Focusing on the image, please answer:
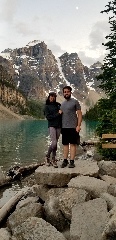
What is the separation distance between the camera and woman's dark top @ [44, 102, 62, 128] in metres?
12.3

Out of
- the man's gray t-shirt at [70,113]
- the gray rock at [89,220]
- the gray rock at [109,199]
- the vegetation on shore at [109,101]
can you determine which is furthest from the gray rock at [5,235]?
the vegetation on shore at [109,101]

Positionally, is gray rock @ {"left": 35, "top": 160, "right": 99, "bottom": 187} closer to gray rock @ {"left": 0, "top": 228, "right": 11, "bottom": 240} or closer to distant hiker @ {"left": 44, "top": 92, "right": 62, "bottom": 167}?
distant hiker @ {"left": 44, "top": 92, "right": 62, "bottom": 167}

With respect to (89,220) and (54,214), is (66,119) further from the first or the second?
(89,220)

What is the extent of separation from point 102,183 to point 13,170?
588 inches

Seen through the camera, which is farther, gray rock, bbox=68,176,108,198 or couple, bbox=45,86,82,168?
couple, bbox=45,86,82,168

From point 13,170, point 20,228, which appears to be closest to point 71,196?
point 20,228

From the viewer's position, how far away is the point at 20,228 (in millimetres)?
7852

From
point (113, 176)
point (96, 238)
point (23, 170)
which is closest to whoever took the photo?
point (96, 238)

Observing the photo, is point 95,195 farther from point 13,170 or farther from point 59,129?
point 13,170

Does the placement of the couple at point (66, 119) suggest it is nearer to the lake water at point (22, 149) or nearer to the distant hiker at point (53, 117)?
the distant hiker at point (53, 117)

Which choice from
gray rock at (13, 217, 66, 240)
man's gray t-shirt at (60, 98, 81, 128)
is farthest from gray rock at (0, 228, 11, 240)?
man's gray t-shirt at (60, 98, 81, 128)

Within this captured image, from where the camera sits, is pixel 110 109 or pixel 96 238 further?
pixel 110 109

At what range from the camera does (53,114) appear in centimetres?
1237

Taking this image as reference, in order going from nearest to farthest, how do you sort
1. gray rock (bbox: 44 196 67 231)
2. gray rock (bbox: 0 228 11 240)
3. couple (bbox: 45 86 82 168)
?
gray rock (bbox: 0 228 11 240) < gray rock (bbox: 44 196 67 231) < couple (bbox: 45 86 82 168)
